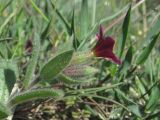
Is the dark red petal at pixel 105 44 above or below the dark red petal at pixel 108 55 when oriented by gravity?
above

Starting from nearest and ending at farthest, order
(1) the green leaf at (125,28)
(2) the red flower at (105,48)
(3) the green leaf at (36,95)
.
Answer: (3) the green leaf at (36,95)
(2) the red flower at (105,48)
(1) the green leaf at (125,28)

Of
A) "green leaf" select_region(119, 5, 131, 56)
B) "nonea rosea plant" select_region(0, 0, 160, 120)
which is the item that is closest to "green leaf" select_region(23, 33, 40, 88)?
"nonea rosea plant" select_region(0, 0, 160, 120)

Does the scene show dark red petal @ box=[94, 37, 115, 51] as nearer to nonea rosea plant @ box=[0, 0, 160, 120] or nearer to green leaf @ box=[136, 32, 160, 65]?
nonea rosea plant @ box=[0, 0, 160, 120]

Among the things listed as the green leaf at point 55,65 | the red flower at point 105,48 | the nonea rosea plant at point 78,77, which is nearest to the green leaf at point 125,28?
the nonea rosea plant at point 78,77

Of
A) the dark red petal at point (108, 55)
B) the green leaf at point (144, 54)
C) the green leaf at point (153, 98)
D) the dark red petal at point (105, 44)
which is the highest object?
the dark red petal at point (105, 44)

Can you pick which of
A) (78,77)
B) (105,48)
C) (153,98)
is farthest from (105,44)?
(153,98)

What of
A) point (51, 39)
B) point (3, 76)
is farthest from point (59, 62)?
point (51, 39)

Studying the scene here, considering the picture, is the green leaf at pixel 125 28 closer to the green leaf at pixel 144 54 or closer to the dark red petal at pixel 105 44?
the green leaf at pixel 144 54
